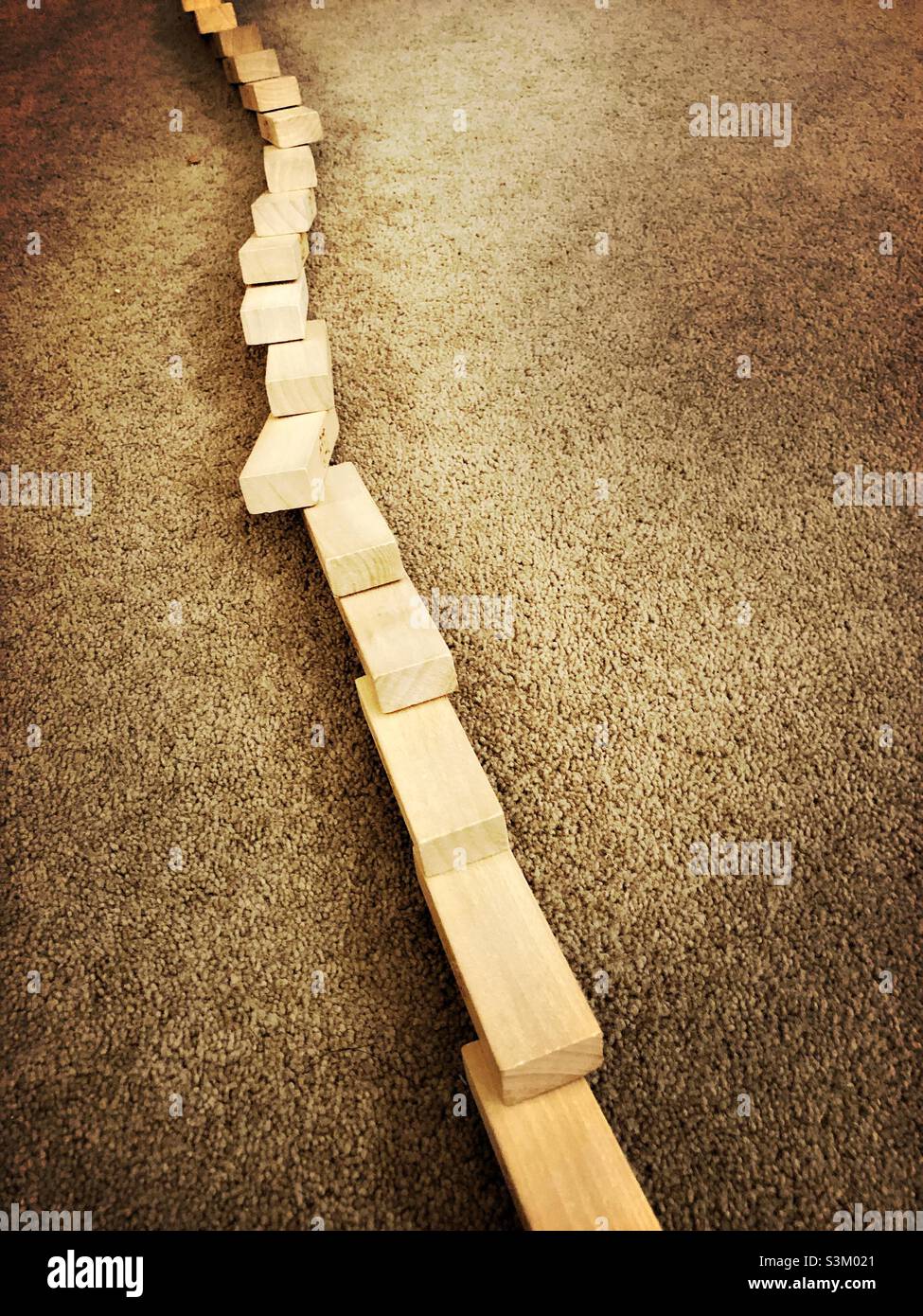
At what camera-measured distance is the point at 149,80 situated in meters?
2.22

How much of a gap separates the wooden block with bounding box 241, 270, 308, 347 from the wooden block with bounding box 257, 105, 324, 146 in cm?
66

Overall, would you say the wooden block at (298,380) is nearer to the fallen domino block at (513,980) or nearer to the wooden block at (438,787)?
the wooden block at (438,787)

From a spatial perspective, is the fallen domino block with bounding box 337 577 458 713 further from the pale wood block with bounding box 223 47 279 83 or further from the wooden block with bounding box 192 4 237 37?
the wooden block with bounding box 192 4 237 37

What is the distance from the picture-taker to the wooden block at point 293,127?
176cm

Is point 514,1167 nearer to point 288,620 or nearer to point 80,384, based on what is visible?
point 288,620

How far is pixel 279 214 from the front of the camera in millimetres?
1486

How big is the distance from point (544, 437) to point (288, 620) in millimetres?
497

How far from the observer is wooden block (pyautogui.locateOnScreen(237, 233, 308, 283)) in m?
1.33

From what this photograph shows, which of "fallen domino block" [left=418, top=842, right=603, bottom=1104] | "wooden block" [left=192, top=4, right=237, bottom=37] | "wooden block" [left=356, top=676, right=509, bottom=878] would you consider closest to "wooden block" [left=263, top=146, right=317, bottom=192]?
"wooden block" [left=192, top=4, right=237, bottom=37]

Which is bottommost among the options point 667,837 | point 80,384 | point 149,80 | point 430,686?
point 667,837

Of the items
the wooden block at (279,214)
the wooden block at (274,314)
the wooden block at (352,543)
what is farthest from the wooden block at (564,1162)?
the wooden block at (279,214)

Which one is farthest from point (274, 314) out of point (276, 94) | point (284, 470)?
point (276, 94)

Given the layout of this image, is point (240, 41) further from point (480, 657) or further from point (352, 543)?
point (480, 657)

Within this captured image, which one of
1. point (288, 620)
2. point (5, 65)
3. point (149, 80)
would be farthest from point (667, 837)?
point (5, 65)
